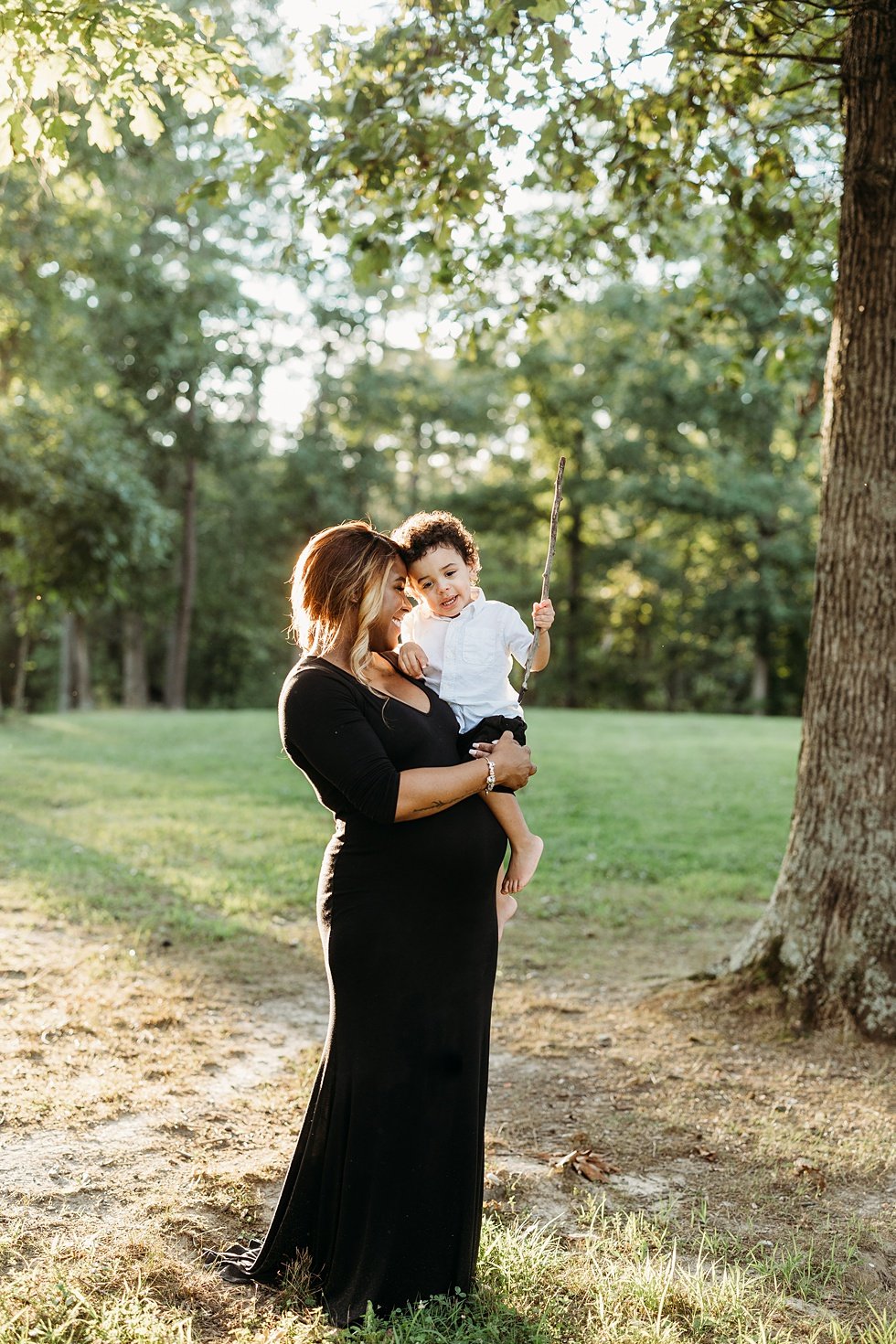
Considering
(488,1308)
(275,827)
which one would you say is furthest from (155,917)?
(488,1308)

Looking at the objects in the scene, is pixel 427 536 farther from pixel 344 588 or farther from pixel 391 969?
pixel 391 969

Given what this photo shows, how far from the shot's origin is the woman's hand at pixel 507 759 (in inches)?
125

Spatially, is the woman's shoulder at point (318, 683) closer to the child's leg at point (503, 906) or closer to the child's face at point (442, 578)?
the child's face at point (442, 578)

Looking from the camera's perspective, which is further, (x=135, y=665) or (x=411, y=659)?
(x=135, y=665)

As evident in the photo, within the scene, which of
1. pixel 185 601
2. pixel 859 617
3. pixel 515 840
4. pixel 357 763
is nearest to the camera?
pixel 357 763

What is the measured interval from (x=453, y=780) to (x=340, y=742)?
322mm

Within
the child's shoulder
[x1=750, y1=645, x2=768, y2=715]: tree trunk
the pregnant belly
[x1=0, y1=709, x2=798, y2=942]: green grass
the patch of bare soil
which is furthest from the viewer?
[x1=750, y1=645, x2=768, y2=715]: tree trunk

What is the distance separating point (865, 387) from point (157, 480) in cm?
2926

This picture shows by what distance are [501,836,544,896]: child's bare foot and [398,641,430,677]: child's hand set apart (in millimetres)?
642

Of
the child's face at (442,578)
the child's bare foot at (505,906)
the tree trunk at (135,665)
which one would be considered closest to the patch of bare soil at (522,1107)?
the child's bare foot at (505,906)

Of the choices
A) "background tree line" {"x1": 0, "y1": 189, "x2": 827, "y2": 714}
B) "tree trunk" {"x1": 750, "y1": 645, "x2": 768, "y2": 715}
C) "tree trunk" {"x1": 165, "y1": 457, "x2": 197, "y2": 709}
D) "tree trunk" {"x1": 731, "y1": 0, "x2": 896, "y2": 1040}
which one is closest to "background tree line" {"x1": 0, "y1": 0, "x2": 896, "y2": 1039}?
"tree trunk" {"x1": 731, "y1": 0, "x2": 896, "y2": 1040}

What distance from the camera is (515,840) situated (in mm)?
3498

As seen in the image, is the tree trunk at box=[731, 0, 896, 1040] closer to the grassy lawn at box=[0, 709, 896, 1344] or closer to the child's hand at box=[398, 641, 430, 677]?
the grassy lawn at box=[0, 709, 896, 1344]

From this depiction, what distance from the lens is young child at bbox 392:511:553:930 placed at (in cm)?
346
